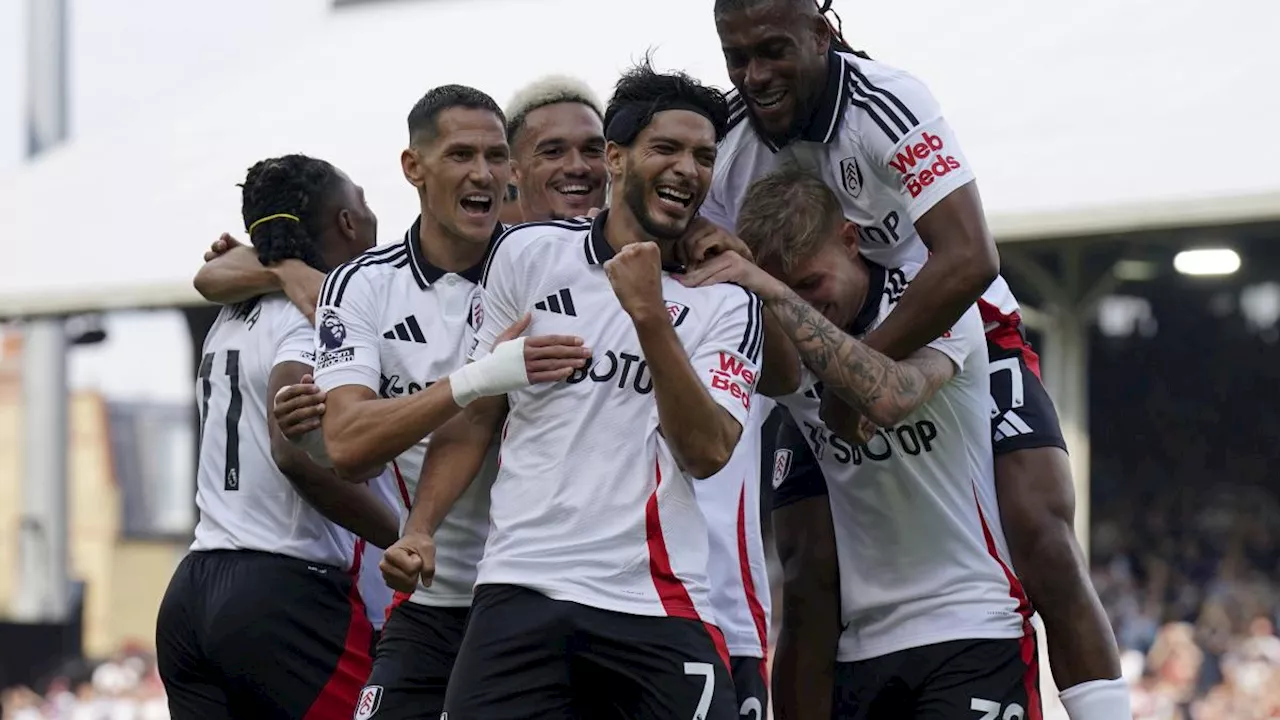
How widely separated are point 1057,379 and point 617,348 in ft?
29.4

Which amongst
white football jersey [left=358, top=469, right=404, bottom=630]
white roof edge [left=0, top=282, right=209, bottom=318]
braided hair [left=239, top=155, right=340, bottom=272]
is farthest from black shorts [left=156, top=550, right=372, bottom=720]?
white roof edge [left=0, top=282, right=209, bottom=318]

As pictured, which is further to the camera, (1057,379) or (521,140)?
(1057,379)

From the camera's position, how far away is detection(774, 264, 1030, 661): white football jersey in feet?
16.8

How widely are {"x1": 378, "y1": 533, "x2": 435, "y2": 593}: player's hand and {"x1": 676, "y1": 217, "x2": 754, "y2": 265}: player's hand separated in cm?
91

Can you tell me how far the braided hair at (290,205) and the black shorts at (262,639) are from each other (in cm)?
92

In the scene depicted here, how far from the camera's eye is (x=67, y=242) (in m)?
17.5

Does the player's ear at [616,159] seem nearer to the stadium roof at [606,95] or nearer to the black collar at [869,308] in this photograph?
the black collar at [869,308]

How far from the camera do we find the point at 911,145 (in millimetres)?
4953

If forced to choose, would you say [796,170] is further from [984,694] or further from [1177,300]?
[1177,300]

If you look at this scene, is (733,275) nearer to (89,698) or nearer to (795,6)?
(795,6)

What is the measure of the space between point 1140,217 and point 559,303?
24.6ft

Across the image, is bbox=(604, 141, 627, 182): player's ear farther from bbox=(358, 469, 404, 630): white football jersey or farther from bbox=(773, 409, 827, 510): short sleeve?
bbox=(358, 469, 404, 630): white football jersey

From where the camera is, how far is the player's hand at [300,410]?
16.0 feet

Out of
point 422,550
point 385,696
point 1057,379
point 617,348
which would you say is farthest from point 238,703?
point 1057,379
